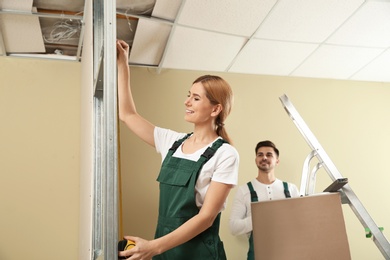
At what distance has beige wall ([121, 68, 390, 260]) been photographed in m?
2.60

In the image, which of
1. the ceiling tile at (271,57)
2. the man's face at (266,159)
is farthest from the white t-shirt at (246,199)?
the ceiling tile at (271,57)

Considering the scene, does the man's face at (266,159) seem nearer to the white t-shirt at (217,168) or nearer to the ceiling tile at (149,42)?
the ceiling tile at (149,42)

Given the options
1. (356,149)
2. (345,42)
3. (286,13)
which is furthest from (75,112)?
(356,149)

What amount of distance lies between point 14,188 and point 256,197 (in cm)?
159

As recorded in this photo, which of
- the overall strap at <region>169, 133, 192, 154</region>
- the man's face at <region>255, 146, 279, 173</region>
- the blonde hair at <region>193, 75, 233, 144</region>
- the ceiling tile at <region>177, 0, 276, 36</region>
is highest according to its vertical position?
the ceiling tile at <region>177, 0, 276, 36</region>

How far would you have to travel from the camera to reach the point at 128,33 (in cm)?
252

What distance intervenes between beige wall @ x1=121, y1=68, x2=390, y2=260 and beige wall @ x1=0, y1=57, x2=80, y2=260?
37cm

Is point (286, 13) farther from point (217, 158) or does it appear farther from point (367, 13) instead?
point (217, 158)

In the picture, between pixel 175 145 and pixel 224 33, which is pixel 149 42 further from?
pixel 175 145

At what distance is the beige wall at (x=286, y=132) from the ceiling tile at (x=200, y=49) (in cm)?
10

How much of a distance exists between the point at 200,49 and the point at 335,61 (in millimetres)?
1137

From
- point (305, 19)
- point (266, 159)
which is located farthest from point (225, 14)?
point (266, 159)

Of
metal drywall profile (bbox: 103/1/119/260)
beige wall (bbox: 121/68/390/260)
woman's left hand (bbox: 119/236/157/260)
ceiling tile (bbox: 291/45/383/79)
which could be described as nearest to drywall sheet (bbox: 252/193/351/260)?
woman's left hand (bbox: 119/236/157/260)

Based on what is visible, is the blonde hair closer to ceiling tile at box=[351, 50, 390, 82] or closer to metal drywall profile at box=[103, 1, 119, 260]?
metal drywall profile at box=[103, 1, 119, 260]
